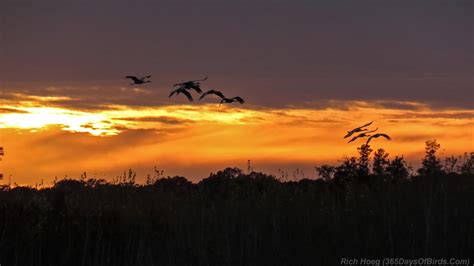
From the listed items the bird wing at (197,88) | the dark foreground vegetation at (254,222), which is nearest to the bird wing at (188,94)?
the bird wing at (197,88)

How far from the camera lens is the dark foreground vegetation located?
12367 millimetres

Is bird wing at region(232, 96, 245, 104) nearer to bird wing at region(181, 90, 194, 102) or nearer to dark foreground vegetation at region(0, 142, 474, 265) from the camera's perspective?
bird wing at region(181, 90, 194, 102)

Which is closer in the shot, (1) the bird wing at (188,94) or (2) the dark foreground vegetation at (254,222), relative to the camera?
(1) the bird wing at (188,94)

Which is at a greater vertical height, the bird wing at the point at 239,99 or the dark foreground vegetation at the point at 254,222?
the bird wing at the point at 239,99

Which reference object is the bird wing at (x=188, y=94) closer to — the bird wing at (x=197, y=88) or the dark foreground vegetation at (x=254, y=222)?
the bird wing at (x=197, y=88)

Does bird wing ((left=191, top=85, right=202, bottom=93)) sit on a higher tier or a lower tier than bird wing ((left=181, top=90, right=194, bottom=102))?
higher

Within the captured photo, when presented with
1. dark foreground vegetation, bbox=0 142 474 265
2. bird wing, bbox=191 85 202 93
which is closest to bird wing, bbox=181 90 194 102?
bird wing, bbox=191 85 202 93

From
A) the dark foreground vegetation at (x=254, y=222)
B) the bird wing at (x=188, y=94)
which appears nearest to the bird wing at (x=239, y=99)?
the bird wing at (x=188, y=94)

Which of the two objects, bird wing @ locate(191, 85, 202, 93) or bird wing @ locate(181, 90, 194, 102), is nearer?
bird wing @ locate(181, 90, 194, 102)

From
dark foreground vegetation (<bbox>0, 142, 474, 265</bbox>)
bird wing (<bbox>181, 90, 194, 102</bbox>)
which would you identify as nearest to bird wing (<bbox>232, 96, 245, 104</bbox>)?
bird wing (<bbox>181, 90, 194, 102</bbox>)

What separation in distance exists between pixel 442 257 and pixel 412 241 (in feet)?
1.75

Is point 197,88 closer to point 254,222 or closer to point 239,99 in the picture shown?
point 239,99

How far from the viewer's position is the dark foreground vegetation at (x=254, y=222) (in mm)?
12367

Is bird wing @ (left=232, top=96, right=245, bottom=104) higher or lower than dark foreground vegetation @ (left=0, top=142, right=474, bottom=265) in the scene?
higher
